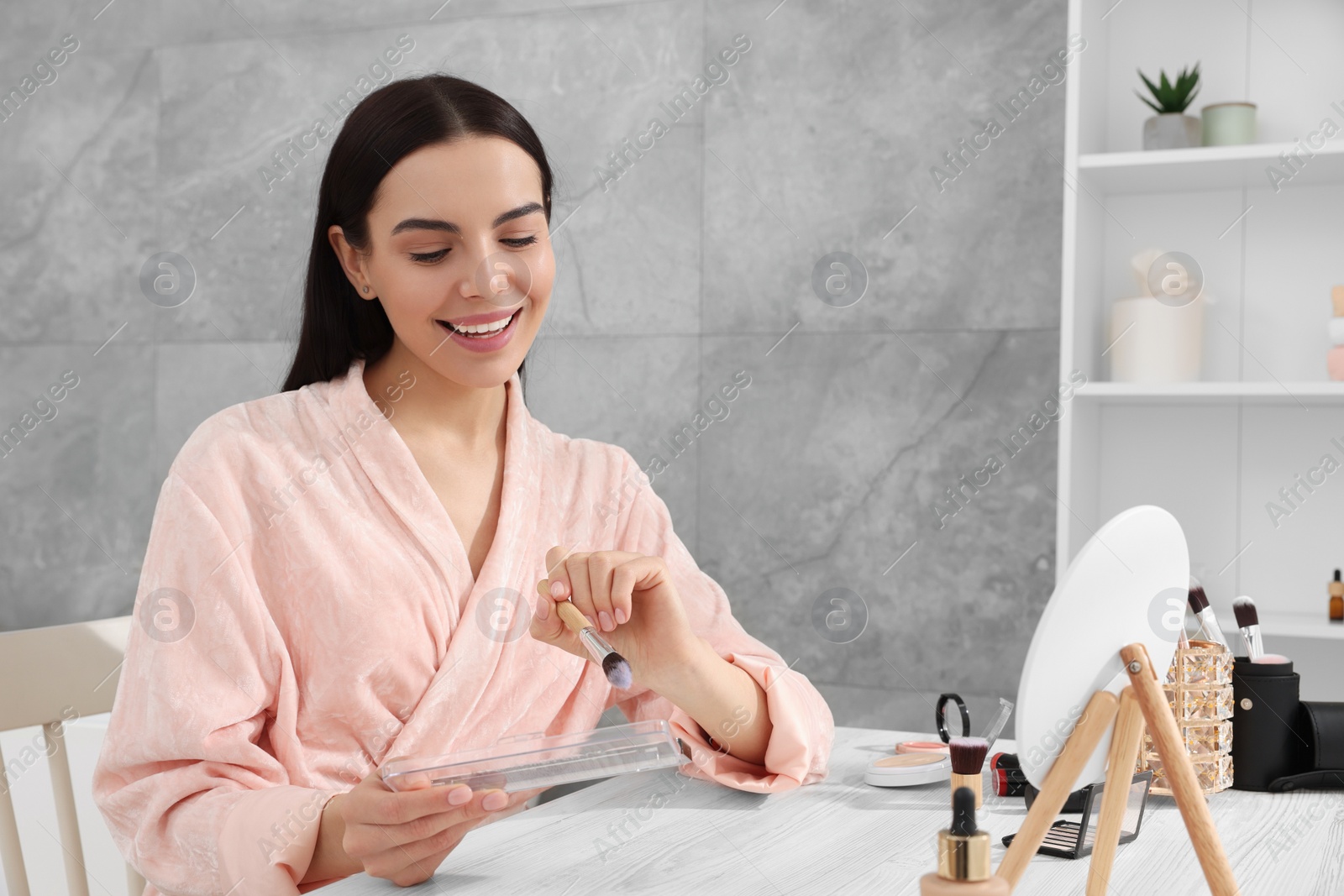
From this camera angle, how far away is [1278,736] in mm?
1099

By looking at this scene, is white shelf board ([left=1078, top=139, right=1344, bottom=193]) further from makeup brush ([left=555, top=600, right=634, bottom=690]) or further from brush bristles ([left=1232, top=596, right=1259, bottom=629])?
makeup brush ([left=555, top=600, right=634, bottom=690])

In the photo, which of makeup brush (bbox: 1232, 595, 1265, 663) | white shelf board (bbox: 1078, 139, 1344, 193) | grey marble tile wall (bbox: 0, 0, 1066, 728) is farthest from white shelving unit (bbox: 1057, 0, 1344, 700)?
makeup brush (bbox: 1232, 595, 1265, 663)

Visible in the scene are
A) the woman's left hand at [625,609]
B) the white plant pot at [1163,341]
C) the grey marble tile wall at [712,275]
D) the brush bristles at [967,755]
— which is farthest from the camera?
the grey marble tile wall at [712,275]

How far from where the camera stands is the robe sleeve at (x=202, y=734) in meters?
0.90

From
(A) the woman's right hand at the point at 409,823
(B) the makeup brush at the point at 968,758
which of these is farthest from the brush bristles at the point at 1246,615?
(A) the woman's right hand at the point at 409,823

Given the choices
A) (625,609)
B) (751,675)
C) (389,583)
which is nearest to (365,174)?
(389,583)

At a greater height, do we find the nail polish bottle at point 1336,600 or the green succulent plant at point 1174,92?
the green succulent plant at point 1174,92

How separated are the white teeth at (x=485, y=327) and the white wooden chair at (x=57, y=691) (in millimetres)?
418

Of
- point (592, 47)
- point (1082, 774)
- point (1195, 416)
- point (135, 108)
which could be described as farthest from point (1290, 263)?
point (135, 108)

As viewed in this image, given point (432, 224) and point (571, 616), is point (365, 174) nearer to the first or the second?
point (432, 224)

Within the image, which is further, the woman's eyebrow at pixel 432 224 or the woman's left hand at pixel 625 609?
the woman's eyebrow at pixel 432 224

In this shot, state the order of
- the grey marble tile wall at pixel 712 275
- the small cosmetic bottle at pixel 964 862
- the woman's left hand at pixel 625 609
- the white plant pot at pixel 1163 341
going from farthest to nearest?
the grey marble tile wall at pixel 712 275
the white plant pot at pixel 1163 341
the woman's left hand at pixel 625 609
the small cosmetic bottle at pixel 964 862

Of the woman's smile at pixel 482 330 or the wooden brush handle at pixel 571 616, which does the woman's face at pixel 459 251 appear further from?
the wooden brush handle at pixel 571 616

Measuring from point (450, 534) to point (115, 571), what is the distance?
1719 millimetres
